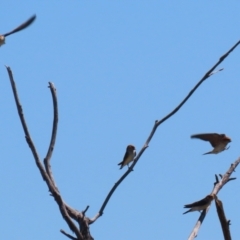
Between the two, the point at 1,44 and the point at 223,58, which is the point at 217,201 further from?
the point at 1,44

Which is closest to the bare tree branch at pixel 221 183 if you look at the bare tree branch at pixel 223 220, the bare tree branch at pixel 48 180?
the bare tree branch at pixel 223 220

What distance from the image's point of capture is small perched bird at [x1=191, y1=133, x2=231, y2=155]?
425 inches

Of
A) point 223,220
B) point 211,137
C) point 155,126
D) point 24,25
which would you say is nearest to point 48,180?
point 155,126

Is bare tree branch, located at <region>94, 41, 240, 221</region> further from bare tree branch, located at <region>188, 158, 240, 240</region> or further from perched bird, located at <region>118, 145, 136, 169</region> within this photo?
perched bird, located at <region>118, 145, 136, 169</region>

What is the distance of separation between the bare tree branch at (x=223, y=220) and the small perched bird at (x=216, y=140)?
556 centimetres

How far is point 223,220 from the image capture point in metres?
5.05

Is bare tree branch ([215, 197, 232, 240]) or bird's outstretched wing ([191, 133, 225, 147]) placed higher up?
bird's outstretched wing ([191, 133, 225, 147])

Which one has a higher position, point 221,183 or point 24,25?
point 24,25

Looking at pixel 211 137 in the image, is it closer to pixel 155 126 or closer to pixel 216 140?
pixel 216 140

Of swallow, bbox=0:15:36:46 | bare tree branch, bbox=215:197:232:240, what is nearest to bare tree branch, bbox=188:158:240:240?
bare tree branch, bbox=215:197:232:240

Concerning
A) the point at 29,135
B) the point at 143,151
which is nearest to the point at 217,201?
the point at 143,151

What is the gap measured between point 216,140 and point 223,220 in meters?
6.71

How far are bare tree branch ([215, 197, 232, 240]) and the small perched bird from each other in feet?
18.2

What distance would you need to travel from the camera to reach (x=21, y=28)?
33.3 feet
